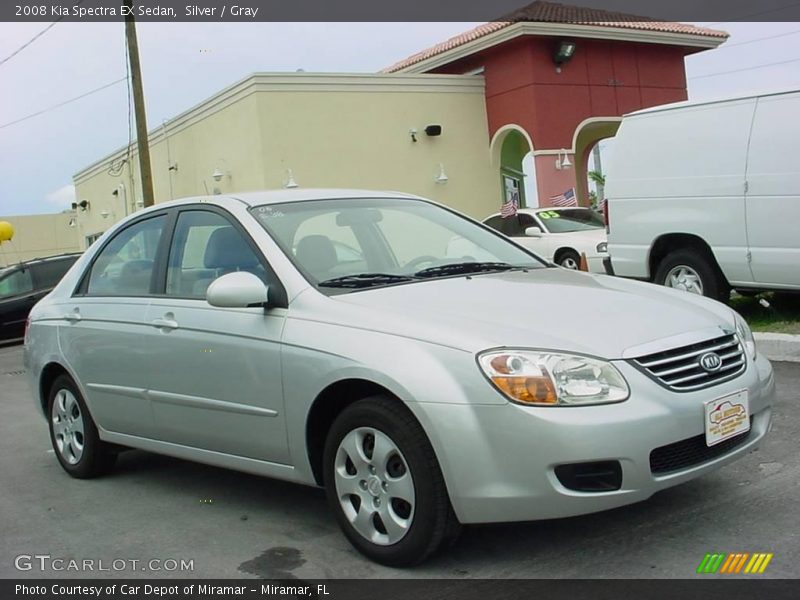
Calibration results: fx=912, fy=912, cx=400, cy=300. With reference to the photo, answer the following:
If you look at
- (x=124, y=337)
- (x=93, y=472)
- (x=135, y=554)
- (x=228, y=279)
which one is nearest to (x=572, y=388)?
(x=228, y=279)

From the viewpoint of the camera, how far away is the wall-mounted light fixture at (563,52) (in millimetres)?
19453

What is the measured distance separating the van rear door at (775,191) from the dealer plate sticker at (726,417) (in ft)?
15.4

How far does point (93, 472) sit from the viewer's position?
5.62 meters

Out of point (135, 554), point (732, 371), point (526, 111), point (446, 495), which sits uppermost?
point (526, 111)

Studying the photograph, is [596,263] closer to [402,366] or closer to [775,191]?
[775,191]

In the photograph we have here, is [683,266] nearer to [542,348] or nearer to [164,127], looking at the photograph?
[542,348]

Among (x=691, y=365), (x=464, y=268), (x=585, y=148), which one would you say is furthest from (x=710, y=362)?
(x=585, y=148)

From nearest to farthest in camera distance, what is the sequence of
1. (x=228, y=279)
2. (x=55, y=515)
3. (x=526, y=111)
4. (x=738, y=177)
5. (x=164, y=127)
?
(x=228, y=279)
(x=55, y=515)
(x=738, y=177)
(x=526, y=111)
(x=164, y=127)

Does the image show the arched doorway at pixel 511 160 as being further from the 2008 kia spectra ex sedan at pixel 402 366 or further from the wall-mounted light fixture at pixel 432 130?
the 2008 kia spectra ex sedan at pixel 402 366

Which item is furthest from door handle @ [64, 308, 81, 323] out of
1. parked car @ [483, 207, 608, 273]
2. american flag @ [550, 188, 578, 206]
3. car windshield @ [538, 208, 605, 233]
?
american flag @ [550, 188, 578, 206]

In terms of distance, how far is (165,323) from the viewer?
4.70m

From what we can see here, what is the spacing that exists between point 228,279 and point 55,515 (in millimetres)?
1844

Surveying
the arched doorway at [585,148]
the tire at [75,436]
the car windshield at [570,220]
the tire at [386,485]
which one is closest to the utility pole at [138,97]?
the car windshield at [570,220]
